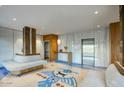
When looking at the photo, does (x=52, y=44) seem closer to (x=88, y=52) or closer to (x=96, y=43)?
(x=88, y=52)

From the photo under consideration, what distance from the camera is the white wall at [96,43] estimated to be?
17.7 ft

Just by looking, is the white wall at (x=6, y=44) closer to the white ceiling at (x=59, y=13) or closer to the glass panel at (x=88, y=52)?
the white ceiling at (x=59, y=13)

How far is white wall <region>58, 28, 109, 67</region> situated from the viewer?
540 centimetres

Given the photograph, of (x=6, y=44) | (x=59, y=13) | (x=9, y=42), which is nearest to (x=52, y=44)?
(x=9, y=42)

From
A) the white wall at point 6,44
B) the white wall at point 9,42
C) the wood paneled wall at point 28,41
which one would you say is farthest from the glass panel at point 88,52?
the white wall at point 6,44

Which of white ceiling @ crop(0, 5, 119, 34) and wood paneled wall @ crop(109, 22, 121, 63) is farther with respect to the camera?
wood paneled wall @ crop(109, 22, 121, 63)

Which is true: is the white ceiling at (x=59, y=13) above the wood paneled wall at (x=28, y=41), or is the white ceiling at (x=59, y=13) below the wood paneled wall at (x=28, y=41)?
above

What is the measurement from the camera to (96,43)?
5.81 meters

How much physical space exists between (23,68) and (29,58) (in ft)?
3.17

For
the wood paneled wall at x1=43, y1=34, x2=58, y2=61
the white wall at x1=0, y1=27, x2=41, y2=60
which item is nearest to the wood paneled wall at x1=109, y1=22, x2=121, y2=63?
the wood paneled wall at x1=43, y1=34, x2=58, y2=61

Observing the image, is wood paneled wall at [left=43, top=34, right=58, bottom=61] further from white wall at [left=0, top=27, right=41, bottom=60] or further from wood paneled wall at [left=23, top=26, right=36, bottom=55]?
wood paneled wall at [left=23, top=26, right=36, bottom=55]

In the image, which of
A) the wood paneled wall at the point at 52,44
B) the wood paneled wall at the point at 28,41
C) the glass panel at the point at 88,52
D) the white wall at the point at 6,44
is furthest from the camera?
the wood paneled wall at the point at 52,44
